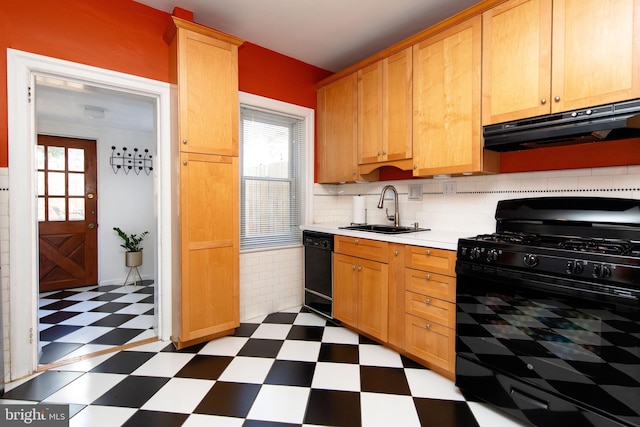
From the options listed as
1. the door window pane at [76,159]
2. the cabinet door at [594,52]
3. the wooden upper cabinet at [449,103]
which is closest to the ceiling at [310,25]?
the wooden upper cabinet at [449,103]

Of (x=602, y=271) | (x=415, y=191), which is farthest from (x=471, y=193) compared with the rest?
(x=602, y=271)

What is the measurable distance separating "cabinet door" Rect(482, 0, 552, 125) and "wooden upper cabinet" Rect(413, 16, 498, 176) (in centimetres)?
7

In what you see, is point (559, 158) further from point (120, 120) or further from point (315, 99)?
point (120, 120)

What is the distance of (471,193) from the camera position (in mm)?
2480

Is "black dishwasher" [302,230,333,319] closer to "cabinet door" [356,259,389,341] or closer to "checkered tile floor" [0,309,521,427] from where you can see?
"cabinet door" [356,259,389,341]

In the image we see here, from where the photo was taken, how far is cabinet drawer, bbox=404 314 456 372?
77.3 inches

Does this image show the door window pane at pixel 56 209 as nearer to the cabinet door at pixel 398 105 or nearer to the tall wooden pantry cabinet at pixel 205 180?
the tall wooden pantry cabinet at pixel 205 180

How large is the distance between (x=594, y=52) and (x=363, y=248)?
1.79 meters

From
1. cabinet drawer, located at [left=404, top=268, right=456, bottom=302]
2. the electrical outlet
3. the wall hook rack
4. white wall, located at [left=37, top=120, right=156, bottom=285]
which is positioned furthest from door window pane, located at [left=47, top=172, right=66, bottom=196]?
the electrical outlet

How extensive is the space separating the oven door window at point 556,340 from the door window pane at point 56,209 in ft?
16.0

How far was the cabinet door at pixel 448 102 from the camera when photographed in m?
2.12

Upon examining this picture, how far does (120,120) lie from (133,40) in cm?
228

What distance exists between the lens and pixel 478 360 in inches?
69.7

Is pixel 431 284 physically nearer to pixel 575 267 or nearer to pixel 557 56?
pixel 575 267
